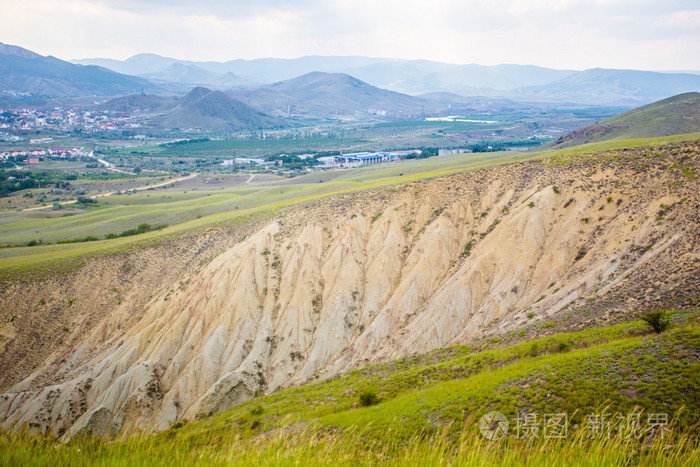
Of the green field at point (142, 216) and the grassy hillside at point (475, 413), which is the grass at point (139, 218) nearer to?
the green field at point (142, 216)

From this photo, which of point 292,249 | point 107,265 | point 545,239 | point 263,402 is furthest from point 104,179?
point 545,239

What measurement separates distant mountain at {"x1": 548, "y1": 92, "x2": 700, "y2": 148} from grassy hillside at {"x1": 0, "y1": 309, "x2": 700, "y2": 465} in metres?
106

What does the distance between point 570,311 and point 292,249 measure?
30.0 m

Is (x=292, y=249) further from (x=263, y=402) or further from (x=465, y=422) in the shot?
(x=465, y=422)

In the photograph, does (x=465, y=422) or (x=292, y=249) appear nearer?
(x=465, y=422)

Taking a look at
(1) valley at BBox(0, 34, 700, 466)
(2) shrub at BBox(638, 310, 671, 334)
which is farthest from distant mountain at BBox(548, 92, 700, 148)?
(2) shrub at BBox(638, 310, 671, 334)

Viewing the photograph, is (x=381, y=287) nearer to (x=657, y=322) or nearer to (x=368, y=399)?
(x=368, y=399)

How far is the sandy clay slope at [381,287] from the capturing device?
35062mm

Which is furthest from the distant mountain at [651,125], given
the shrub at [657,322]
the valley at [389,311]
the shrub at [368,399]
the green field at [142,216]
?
the shrub at [368,399]

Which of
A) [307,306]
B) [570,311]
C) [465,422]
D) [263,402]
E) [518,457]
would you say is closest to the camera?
[518,457]

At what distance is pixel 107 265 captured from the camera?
52.9m

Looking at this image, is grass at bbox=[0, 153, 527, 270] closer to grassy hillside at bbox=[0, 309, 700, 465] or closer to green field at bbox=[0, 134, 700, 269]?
green field at bbox=[0, 134, 700, 269]

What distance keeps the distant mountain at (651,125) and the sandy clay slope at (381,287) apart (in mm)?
83529

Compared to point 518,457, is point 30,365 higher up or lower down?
lower down
